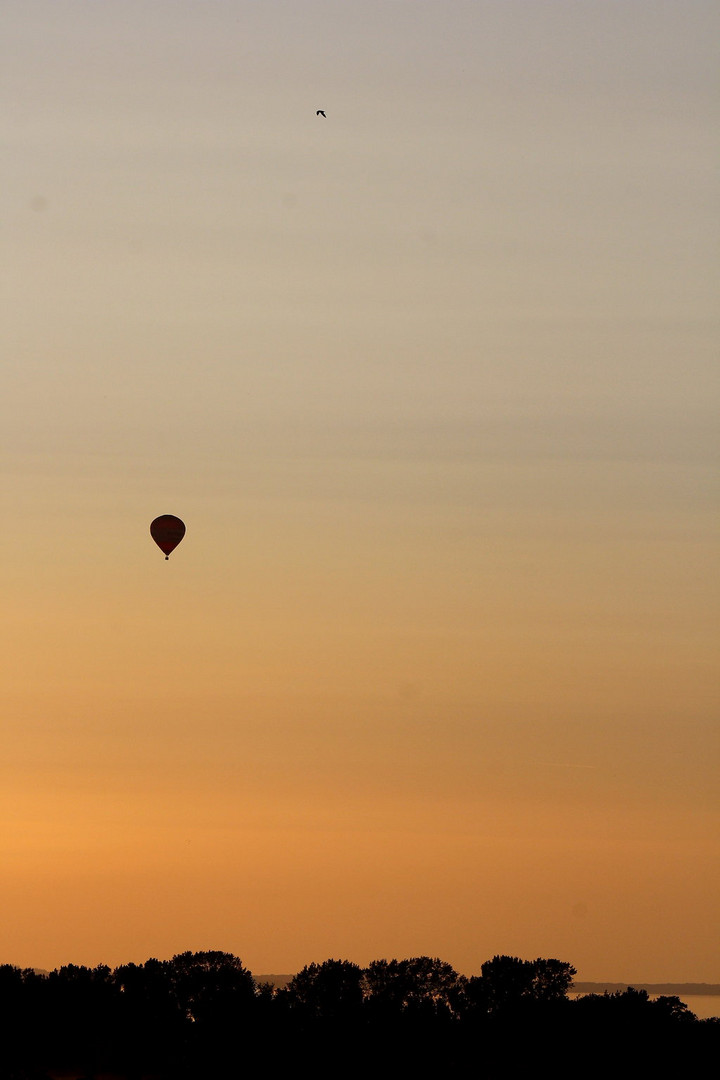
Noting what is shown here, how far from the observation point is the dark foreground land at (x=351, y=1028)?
165250 mm

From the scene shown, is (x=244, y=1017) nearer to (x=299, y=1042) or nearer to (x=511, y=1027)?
(x=299, y=1042)

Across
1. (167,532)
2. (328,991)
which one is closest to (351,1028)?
(328,991)

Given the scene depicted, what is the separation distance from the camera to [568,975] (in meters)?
194

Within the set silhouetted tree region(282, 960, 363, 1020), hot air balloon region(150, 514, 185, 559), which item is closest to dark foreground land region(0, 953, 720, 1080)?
silhouetted tree region(282, 960, 363, 1020)

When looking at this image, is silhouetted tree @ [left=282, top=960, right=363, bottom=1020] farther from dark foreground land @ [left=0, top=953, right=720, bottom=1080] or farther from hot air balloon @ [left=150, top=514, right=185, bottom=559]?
hot air balloon @ [left=150, top=514, right=185, bottom=559]

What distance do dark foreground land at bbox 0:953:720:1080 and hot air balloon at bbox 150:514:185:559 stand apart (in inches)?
1461

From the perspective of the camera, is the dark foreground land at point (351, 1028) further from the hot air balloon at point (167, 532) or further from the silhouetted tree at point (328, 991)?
the hot air balloon at point (167, 532)

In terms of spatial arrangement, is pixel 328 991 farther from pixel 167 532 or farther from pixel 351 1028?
pixel 167 532

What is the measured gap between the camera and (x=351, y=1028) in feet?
583

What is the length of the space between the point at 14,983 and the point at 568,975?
50.5 metres

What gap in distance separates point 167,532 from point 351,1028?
53.9 m

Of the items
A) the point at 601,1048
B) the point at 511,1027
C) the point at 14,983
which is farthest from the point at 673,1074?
the point at 14,983

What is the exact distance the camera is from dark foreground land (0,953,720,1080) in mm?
165250

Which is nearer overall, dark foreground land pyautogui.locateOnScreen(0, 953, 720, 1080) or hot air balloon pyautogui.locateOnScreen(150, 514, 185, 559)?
hot air balloon pyautogui.locateOnScreen(150, 514, 185, 559)
